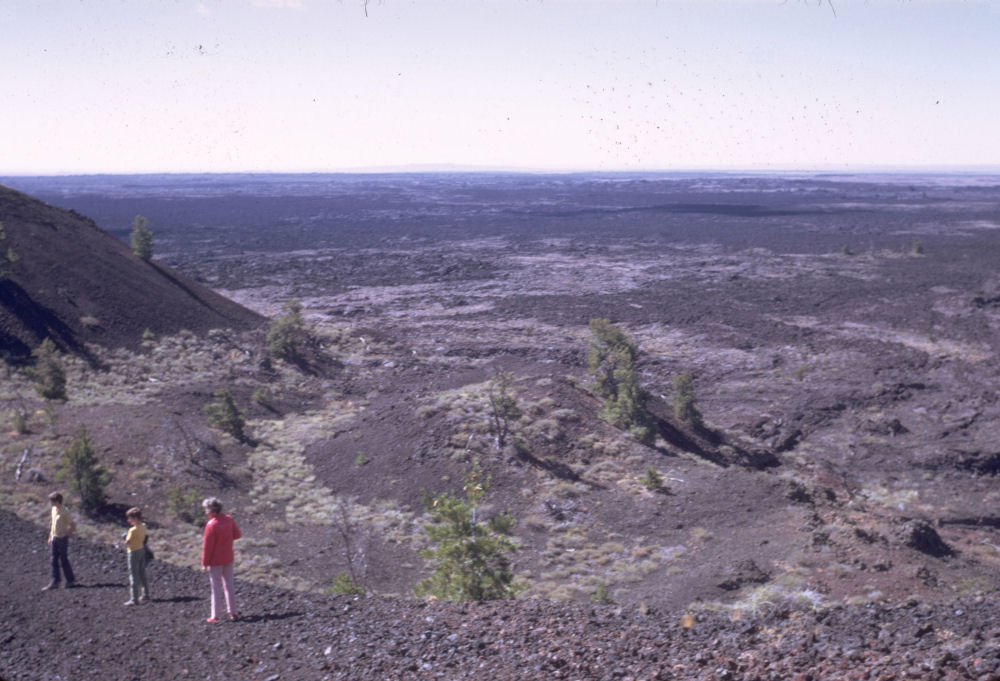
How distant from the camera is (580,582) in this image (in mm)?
10711

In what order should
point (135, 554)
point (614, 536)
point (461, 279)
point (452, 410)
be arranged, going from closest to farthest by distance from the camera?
point (135, 554) < point (614, 536) < point (452, 410) < point (461, 279)

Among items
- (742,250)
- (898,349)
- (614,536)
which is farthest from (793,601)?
(742,250)

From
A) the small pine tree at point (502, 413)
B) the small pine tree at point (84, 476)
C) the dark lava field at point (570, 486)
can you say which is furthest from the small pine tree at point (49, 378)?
the small pine tree at point (502, 413)

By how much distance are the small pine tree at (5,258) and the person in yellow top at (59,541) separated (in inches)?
649

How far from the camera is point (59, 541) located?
8.01 m

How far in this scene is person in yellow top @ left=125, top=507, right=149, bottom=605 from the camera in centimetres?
751

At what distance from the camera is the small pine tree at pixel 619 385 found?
16484 millimetres

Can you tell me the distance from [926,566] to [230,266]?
46.6 meters

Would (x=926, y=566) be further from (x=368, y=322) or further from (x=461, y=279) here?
(x=461, y=279)

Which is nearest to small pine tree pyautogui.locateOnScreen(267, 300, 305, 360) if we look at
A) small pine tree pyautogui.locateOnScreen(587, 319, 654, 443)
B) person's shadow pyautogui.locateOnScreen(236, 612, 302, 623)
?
small pine tree pyautogui.locateOnScreen(587, 319, 654, 443)

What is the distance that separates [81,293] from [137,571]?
18058 millimetres

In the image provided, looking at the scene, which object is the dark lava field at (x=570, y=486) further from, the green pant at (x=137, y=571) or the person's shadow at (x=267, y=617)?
the green pant at (x=137, y=571)

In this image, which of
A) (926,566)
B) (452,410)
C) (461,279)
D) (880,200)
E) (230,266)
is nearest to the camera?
(926,566)

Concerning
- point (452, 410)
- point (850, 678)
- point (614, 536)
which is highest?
point (850, 678)
